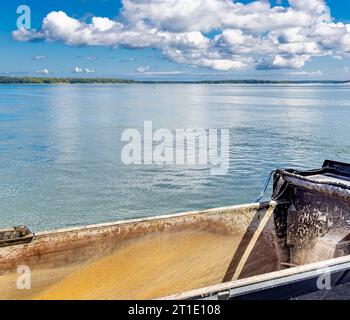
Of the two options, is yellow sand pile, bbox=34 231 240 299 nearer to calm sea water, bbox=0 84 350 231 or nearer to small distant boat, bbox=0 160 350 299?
small distant boat, bbox=0 160 350 299

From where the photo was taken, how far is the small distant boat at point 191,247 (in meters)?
4.65

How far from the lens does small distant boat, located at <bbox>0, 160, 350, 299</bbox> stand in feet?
15.3

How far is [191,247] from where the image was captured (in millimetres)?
5371

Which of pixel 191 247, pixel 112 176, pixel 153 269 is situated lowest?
pixel 112 176

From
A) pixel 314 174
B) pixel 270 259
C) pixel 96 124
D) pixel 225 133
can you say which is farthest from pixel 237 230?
pixel 96 124

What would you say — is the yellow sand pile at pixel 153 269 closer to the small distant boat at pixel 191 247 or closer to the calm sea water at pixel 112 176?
the small distant boat at pixel 191 247

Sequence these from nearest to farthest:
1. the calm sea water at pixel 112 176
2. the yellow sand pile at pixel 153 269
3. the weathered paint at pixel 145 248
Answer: the weathered paint at pixel 145 248, the yellow sand pile at pixel 153 269, the calm sea water at pixel 112 176

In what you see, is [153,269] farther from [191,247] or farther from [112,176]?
[112,176]

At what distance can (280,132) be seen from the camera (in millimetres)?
27766

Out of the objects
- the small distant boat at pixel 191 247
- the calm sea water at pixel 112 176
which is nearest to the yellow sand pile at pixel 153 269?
the small distant boat at pixel 191 247

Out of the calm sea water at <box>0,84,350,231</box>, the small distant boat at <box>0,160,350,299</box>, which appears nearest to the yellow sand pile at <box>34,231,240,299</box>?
the small distant boat at <box>0,160,350,299</box>

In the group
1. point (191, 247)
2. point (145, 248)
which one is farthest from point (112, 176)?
point (145, 248)

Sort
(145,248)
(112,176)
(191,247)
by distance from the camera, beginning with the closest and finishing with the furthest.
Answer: (145,248)
(191,247)
(112,176)
